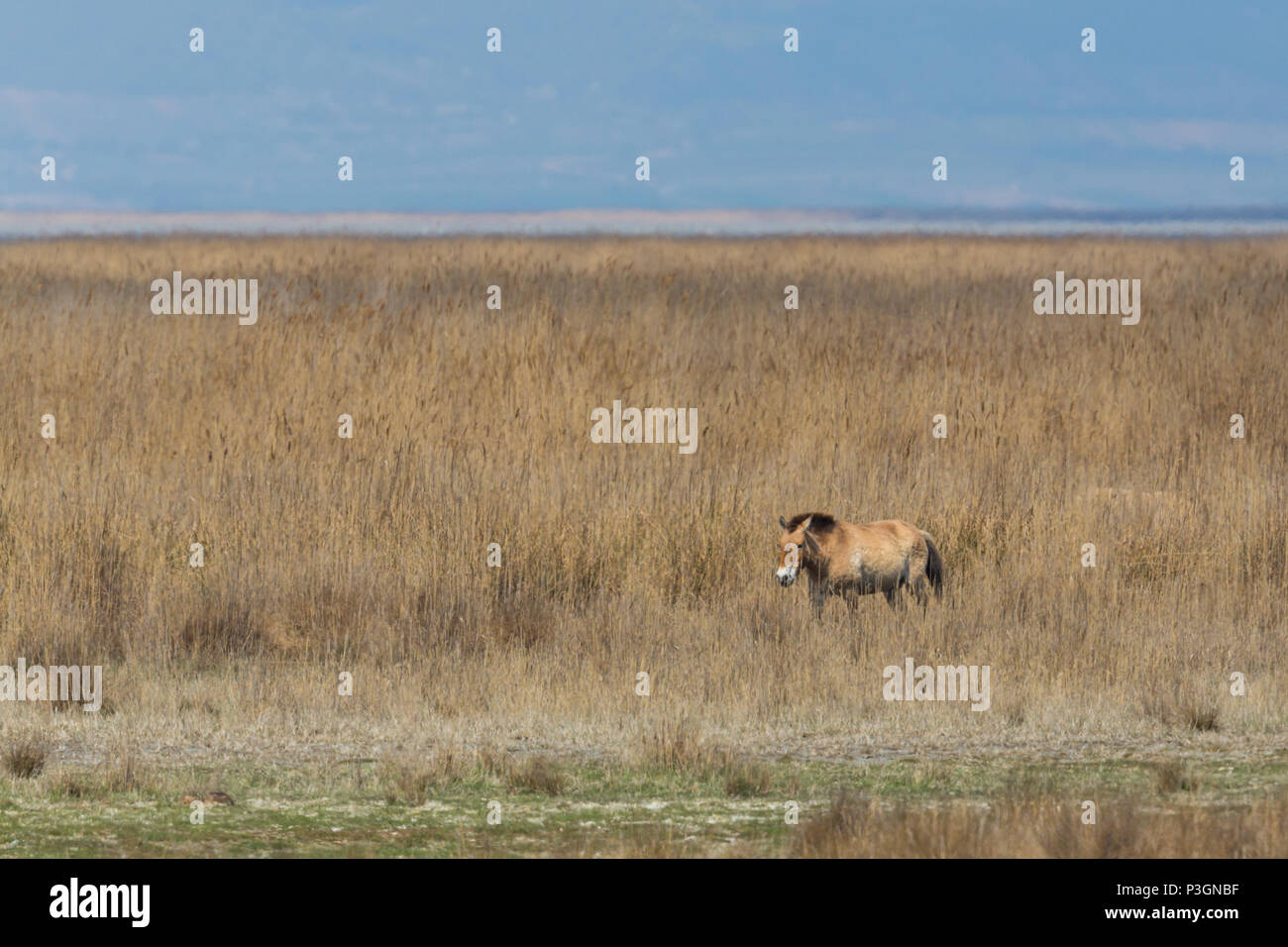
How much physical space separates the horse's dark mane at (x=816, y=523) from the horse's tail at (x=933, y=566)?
2.79ft

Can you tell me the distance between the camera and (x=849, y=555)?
9375mm

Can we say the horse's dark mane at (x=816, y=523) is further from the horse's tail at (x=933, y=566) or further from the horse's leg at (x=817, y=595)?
the horse's tail at (x=933, y=566)

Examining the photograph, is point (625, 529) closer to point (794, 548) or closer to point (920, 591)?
point (920, 591)

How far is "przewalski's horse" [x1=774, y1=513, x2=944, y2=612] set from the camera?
30.3ft

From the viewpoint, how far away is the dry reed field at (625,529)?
8117mm

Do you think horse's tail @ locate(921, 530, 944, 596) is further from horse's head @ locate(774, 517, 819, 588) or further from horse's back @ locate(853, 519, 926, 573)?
horse's head @ locate(774, 517, 819, 588)

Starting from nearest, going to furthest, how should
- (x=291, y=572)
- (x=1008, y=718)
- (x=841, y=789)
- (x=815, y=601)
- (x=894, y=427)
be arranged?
(x=841, y=789), (x=1008, y=718), (x=815, y=601), (x=291, y=572), (x=894, y=427)

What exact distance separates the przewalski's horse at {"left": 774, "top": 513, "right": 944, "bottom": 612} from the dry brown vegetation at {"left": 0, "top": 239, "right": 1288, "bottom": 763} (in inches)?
9.1

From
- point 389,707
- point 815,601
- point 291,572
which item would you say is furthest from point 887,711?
point 291,572

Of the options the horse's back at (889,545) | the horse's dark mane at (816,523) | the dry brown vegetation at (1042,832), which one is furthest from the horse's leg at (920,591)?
the dry brown vegetation at (1042,832)
